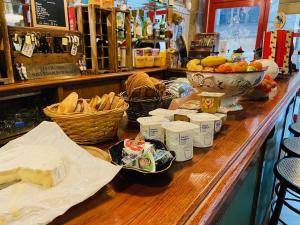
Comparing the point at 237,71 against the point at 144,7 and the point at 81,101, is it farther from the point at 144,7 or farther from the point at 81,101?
the point at 144,7

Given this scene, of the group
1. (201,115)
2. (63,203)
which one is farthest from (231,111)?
(63,203)

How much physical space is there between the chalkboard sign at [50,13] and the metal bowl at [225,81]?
6.02 ft

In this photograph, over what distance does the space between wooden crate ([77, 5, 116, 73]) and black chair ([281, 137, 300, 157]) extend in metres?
2.03

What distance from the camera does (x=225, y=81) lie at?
3.75 ft

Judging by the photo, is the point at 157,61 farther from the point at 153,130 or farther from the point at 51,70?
the point at 153,130

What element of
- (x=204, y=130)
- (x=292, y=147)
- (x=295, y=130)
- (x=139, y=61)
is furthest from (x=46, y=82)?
(x=295, y=130)

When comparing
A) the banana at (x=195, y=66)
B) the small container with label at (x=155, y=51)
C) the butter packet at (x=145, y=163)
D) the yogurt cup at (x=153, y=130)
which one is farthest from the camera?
the small container with label at (x=155, y=51)

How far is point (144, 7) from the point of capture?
143 inches

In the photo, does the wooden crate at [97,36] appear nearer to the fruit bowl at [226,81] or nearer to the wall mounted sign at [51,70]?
the wall mounted sign at [51,70]

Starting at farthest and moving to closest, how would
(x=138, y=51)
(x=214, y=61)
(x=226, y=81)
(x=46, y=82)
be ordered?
(x=138, y=51) < (x=46, y=82) < (x=214, y=61) < (x=226, y=81)

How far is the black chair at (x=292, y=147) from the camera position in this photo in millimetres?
1637

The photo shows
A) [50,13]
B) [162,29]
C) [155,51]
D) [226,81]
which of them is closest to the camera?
[226,81]

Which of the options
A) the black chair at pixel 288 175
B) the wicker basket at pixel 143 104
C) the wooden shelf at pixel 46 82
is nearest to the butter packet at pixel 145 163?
the wicker basket at pixel 143 104

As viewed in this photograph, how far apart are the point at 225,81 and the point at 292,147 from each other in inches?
36.5
